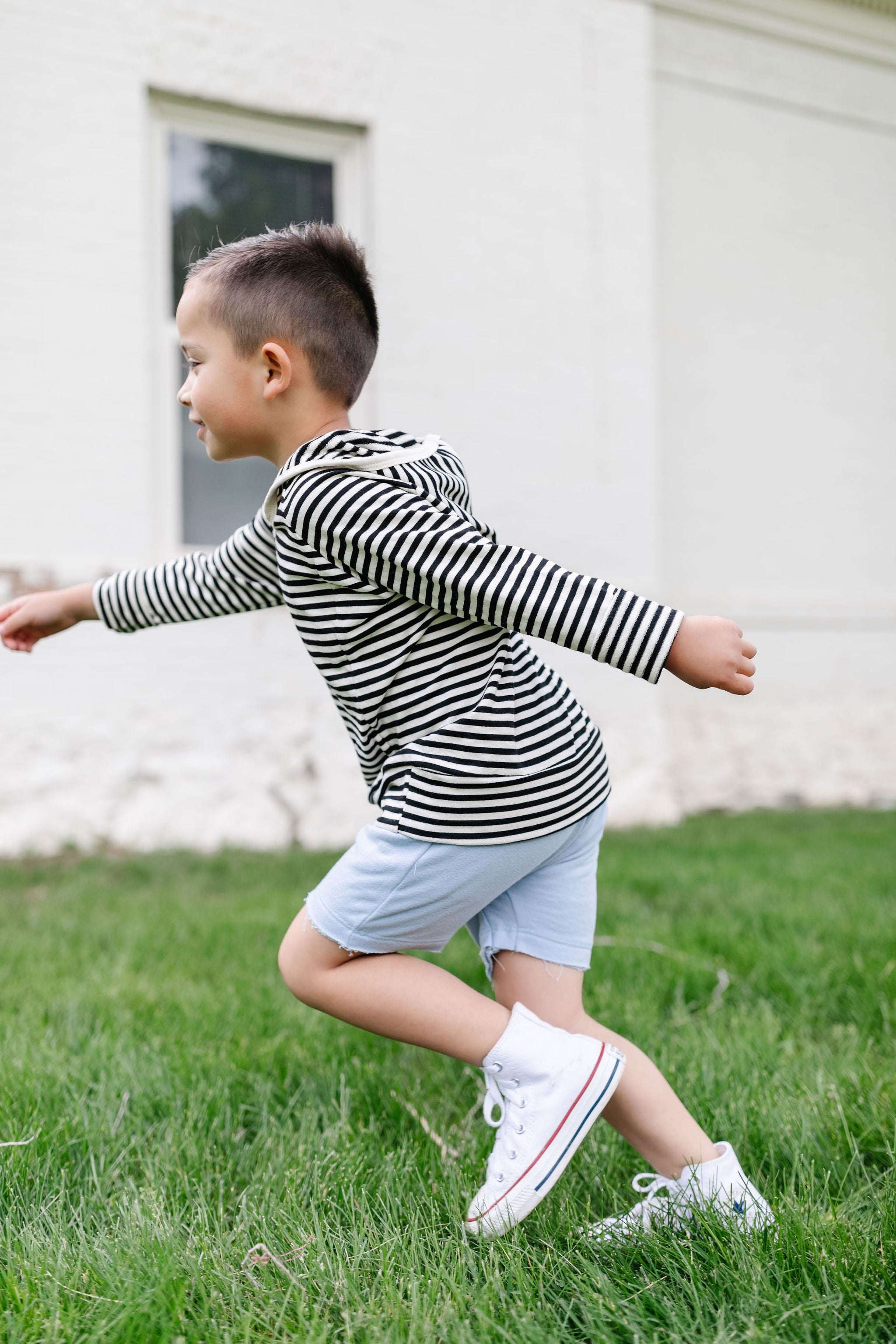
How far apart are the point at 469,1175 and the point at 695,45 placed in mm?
7163

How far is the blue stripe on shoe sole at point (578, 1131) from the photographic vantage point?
136 centimetres

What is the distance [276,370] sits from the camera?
4.91ft

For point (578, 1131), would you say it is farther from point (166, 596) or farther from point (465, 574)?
point (166, 596)

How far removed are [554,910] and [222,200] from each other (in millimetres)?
4848

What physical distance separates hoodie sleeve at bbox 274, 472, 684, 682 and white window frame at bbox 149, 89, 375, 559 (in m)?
3.87

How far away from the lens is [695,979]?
2.67 m

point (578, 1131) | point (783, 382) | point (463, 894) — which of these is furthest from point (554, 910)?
point (783, 382)

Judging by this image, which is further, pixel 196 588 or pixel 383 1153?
pixel 196 588

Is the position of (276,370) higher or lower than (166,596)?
higher

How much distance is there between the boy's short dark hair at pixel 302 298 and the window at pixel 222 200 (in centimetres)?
375

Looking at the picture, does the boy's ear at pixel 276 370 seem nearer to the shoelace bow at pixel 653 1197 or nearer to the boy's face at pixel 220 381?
the boy's face at pixel 220 381

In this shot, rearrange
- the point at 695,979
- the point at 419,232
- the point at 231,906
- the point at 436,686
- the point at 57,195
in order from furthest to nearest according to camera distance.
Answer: the point at 419,232 → the point at 57,195 → the point at 231,906 → the point at 695,979 → the point at 436,686

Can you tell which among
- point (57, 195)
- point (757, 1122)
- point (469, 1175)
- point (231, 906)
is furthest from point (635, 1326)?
point (57, 195)

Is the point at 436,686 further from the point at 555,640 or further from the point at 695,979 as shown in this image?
the point at 695,979
